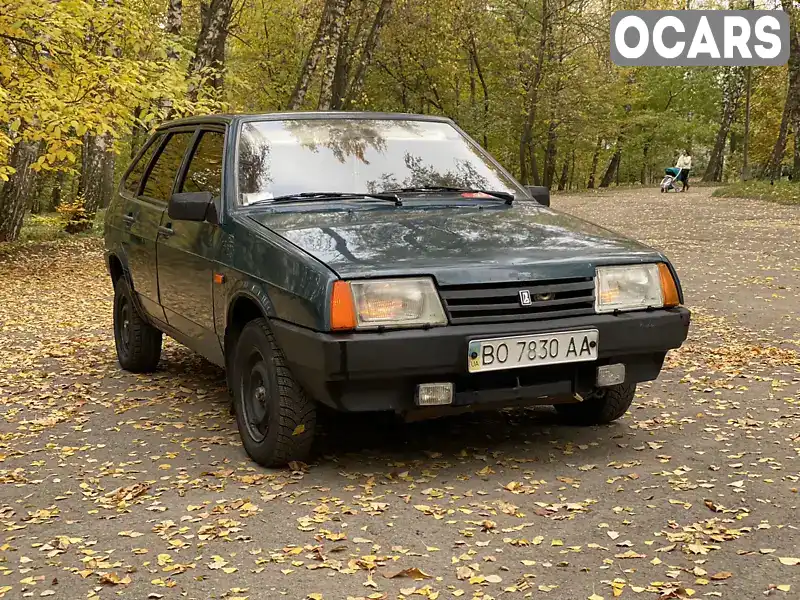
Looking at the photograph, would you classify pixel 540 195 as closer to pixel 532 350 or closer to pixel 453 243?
pixel 453 243

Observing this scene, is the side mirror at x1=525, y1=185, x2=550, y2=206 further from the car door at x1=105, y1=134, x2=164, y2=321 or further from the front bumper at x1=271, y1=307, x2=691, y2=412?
the car door at x1=105, y1=134, x2=164, y2=321

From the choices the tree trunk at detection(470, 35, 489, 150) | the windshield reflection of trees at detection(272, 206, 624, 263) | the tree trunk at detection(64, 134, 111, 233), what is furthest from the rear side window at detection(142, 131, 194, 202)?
the tree trunk at detection(470, 35, 489, 150)

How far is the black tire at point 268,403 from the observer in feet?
15.3

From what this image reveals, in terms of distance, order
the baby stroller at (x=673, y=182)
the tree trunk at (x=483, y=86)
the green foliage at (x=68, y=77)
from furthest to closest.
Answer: the tree trunk at (x=483, y=86), the baby stroller at (x=673, y=182), the green foliage at (x=68, y=77)

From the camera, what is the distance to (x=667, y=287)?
4848 millimetres

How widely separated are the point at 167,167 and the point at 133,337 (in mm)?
1371

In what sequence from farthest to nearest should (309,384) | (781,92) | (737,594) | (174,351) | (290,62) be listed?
(781,92) < (290,62) < (174,351) < (309,384) < (737,594)

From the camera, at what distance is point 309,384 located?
4445mm

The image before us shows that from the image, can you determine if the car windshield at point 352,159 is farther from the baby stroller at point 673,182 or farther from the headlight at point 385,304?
the baby stroller at point 673,182

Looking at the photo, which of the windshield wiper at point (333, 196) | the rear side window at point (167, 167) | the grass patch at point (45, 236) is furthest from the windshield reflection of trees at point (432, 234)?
the grass patch at point (45, 236)

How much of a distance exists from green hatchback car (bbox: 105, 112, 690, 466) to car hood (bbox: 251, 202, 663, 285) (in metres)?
0.01

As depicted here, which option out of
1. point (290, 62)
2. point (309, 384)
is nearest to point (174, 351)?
point (309, 384)

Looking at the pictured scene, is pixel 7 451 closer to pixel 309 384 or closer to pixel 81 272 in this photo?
pixel 309 384

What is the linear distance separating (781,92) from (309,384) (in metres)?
46.5
